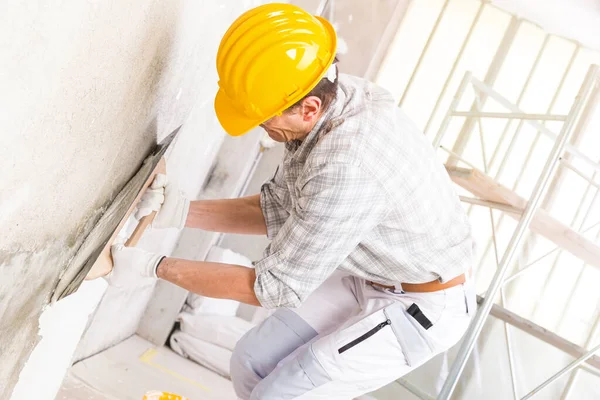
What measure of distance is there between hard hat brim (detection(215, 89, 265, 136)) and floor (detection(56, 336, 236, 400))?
1.24m

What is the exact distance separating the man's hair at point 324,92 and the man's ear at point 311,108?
0.01 meters

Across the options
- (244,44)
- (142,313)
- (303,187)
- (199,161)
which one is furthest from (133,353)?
(244,44)

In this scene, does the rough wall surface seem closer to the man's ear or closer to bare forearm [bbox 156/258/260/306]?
bare forearm [bbox 156/258/260/306]

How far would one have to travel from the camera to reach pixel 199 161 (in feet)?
9.36

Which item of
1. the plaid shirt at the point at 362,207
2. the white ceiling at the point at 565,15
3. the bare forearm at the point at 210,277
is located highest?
the white ceiling at the point at 565,15

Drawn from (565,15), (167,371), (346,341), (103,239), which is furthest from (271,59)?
(565,15)

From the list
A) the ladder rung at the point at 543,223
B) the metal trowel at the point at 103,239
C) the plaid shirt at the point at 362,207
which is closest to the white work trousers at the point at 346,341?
the plaid shirt at the point at 362,207

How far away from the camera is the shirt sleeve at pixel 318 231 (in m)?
Result: 1.47

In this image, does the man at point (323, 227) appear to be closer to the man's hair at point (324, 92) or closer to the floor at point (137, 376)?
the man's hair at point (324, 92)

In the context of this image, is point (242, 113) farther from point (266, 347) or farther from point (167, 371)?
point (167, 371)

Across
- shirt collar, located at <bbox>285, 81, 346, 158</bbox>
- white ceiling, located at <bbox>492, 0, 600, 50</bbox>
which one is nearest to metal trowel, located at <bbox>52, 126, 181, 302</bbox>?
shirt collar, located at <bbox>285, 81, 346, 158</bbox>

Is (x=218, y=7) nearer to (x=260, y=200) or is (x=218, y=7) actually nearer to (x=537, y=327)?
(x=260, y=200)

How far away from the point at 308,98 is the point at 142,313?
2.20 metres

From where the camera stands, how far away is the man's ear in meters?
1.54
